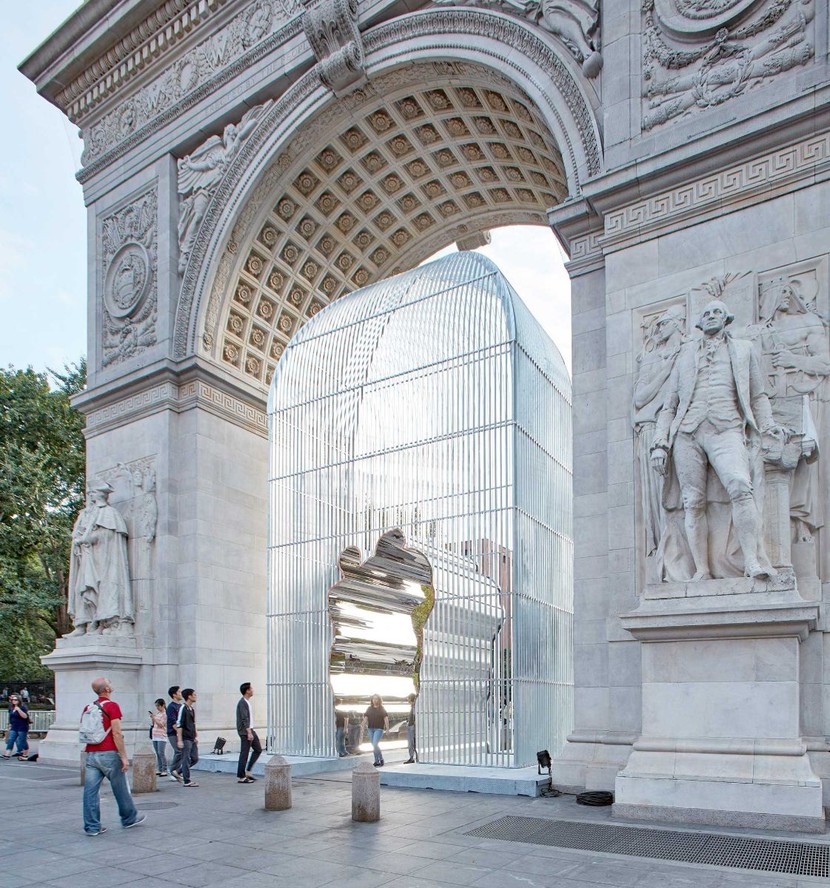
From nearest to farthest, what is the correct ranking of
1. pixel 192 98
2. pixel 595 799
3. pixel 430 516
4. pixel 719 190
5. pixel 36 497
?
1. pixel 595 799
2. pixel 719 190
3. pixel 430 516
4. pixel 192 98
5. pixel 36 497

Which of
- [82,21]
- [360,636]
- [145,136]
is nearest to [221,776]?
[360,636]

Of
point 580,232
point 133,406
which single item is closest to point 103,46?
point 133,406

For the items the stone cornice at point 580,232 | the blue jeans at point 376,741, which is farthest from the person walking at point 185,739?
the stone cornice at point 580,232

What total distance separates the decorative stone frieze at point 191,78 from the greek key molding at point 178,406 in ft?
22.8

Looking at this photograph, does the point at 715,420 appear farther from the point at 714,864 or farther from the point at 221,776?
the point at 221,776

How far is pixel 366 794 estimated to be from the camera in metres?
10.3

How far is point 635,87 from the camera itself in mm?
13508

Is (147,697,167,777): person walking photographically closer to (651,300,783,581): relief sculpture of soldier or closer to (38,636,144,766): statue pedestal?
(38,636,144,766): statue pedestal

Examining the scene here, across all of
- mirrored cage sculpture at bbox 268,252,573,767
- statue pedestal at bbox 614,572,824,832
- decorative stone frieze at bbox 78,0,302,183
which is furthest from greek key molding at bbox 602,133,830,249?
decorative stone frieze at bbox 78,0,302,183

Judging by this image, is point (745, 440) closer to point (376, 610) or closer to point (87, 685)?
point (376, 610)

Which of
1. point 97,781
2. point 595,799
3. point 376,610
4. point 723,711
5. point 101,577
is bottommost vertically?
point 595,799

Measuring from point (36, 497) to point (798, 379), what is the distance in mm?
29426

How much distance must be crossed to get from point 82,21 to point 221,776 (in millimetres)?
19094

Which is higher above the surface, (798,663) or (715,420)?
(715,420)
